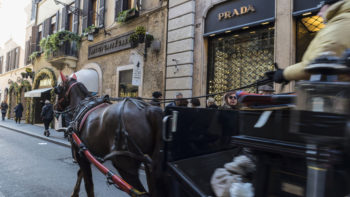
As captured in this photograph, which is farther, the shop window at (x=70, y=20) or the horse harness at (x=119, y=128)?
the shop window at (x=70, y=20)

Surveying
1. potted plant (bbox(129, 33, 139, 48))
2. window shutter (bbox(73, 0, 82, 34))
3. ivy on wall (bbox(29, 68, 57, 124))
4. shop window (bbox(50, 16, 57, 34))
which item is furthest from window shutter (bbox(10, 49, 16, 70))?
potted plant (bbox(129, 33, 139, 48))

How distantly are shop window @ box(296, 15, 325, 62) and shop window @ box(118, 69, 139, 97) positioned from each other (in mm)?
6643

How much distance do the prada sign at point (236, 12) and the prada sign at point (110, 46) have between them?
180 inches

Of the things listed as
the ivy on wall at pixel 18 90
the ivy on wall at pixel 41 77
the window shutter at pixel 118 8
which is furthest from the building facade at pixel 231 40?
the ivy on wall at pixel 18 90

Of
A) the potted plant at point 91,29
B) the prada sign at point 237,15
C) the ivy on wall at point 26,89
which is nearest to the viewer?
the prada sign at point 237,15

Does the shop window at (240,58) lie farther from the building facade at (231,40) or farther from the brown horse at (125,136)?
the brown horse at (125,136)

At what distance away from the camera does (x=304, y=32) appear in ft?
20.7

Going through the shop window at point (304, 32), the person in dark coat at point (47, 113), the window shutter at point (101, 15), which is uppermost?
the window shutter at point (101, 15)

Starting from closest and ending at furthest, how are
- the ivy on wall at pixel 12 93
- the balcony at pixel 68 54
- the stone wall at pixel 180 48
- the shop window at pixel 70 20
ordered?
1. the stone wall at pixel 180 48
2. the balcony at pixel 68 54
3. the shop window at pixel 70 20
4. the ivy on wall at pixel 12 93

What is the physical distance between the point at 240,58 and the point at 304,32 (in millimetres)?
1894

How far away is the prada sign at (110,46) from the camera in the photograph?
10.9 m

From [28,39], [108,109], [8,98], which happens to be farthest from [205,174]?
[8,98]

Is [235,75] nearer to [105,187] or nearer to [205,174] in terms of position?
[105,187]

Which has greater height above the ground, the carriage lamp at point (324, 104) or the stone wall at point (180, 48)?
the stone wall at point (180, 48)
